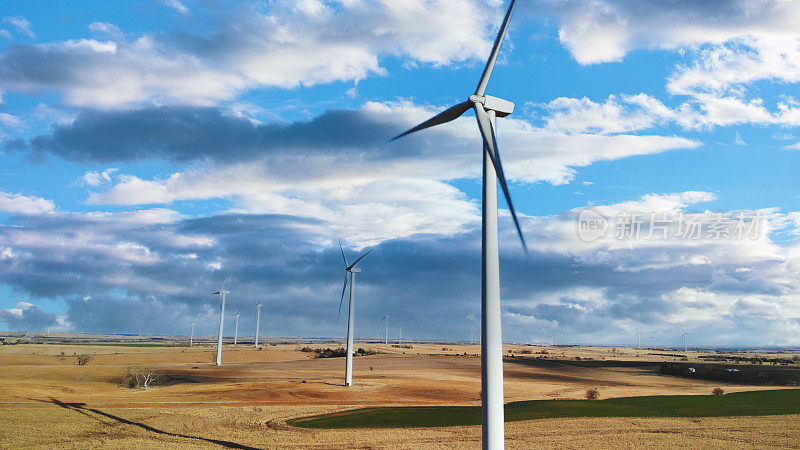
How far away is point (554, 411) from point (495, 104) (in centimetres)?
2923

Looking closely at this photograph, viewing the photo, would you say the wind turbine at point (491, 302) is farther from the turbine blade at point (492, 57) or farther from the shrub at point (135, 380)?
the shrub at point (135, 380)

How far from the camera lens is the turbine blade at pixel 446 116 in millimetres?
25448

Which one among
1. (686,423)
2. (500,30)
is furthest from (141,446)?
(686,423)

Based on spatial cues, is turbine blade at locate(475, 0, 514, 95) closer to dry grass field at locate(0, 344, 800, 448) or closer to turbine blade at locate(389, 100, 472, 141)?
turbine blade at locate(389, 100, 472, 141)

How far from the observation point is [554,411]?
146ft

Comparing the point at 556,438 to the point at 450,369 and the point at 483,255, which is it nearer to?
the point at 483,255

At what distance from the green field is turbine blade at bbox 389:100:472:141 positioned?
65.7 feet

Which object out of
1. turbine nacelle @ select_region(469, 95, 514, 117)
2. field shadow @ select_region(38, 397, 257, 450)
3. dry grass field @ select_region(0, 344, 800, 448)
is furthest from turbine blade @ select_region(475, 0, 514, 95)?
field shadow @ select_region(38, 397, 257, 450)

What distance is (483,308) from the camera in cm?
Answer: 2038

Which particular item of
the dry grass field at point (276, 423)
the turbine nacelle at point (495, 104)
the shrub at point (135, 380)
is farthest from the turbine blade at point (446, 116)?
the shrub at point (135, 380)

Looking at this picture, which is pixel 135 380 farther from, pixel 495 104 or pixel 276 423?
pixel 495 104

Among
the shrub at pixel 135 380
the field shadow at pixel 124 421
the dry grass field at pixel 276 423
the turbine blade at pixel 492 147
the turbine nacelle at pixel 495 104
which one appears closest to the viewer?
the turbine blade at pixel 492 147

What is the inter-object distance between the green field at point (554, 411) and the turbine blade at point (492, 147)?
22714mm

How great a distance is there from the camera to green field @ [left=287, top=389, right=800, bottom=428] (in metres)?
40.1
